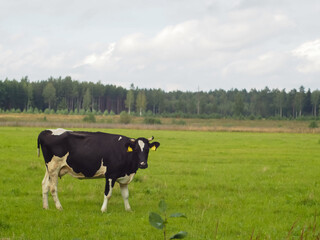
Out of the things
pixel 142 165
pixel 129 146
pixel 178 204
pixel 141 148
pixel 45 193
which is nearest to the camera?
pixel 142 165

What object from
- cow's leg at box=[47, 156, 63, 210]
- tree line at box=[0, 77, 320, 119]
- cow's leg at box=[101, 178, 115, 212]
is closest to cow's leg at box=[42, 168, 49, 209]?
cow's leg at box=[47, 156, 63, 210]

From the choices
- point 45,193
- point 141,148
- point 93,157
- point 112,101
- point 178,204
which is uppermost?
point 112,101

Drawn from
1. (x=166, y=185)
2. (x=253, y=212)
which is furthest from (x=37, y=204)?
(x=253, y=212)

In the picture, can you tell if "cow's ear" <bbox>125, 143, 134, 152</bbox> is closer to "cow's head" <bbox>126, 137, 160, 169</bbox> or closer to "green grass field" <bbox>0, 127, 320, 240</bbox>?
"cow's head" <bbox>126, 137, 160, 169</bbox>

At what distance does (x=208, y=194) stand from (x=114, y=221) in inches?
180

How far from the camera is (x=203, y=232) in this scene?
28.4ft

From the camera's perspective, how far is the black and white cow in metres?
10.7

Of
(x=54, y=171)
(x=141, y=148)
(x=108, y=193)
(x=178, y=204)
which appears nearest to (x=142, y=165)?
(x=141, y=148)

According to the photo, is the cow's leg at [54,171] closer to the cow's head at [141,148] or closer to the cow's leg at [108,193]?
the cow's leg at [108,193]

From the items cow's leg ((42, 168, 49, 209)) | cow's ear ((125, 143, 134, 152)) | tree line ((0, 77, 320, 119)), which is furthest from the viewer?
tree line ((0, 77, 320, 119))

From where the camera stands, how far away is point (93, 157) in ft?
35.3

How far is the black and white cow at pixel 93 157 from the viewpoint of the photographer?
35.1ft

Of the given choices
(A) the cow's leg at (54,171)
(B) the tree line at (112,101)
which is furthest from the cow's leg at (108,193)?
(B) the tree line at (112,101)

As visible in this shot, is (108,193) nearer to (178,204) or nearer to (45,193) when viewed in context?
(45,193)
